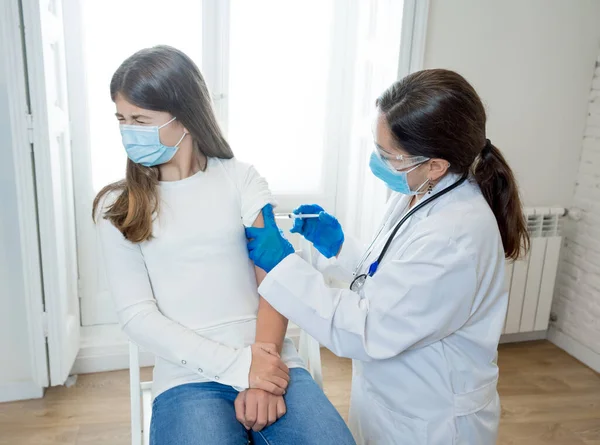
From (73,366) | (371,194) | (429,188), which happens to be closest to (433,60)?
(371,194)

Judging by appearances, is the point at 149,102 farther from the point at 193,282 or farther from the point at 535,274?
the point at 535,274

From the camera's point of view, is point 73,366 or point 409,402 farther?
point 73,366

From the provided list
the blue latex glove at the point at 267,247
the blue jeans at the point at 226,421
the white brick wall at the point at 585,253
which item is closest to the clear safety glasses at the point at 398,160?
the blue latex glove at the point at 267,247

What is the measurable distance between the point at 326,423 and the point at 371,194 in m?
1.55

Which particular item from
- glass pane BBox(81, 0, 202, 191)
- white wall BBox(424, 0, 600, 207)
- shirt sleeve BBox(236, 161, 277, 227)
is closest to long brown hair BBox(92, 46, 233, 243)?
shirt sleeve BBox(236, 161, 277, 227)

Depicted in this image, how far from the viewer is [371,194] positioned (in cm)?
264

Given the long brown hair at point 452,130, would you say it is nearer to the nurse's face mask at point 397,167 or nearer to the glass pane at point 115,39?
the nurse's face mask at point 397,167

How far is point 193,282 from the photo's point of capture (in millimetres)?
1392

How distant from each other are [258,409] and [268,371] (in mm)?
92

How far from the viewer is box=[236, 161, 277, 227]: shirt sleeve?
1443 millimetres

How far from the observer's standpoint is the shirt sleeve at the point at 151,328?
1.30m

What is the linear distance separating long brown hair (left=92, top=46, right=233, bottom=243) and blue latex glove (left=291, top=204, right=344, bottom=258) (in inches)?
15.7

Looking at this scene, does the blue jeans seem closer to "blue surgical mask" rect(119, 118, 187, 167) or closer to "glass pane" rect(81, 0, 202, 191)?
"blue surgical mask" rect(119, 118, 187, 167)

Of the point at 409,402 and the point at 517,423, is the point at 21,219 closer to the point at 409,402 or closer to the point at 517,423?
the point at 409,402
